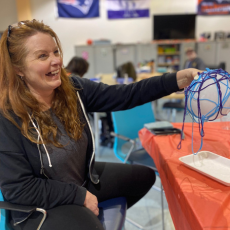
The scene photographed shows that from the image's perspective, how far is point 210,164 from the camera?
0.94m

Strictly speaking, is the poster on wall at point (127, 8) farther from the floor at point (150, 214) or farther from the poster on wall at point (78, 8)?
the floor at point (150, 214)

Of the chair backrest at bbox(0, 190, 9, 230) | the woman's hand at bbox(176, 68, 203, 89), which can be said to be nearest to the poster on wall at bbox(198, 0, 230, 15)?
the woman's hand at bbox(176, 68, 203, 89)

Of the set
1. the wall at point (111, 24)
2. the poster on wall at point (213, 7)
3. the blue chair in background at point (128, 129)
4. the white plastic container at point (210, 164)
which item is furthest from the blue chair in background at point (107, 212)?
the poster on wall at point (213, 7)

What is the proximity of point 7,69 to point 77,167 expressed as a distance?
53cm

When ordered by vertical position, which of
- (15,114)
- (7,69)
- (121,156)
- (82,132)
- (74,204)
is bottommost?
(121,156)

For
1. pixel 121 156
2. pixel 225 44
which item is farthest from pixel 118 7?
pixel 121 156

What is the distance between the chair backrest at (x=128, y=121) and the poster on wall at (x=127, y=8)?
533 centimetres

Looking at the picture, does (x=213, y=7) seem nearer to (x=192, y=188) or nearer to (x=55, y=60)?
(x=55, y=60)

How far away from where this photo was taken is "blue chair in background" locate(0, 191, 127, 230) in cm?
86

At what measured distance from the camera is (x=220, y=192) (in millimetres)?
755

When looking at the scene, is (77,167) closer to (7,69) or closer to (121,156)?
(7,69)

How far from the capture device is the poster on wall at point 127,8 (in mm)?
6465

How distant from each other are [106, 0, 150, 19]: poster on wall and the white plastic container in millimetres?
6330

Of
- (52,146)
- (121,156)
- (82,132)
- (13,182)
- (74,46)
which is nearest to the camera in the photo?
(13,182)
